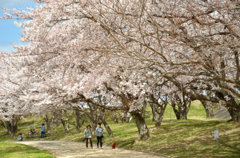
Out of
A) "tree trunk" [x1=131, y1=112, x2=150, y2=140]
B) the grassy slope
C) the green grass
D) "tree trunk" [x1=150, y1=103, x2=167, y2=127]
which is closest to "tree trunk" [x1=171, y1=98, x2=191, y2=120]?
"tree trunk" [x1=150, y1=103, x2=167, y2=127]

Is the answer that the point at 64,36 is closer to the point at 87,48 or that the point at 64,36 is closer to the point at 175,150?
the point at 87,48

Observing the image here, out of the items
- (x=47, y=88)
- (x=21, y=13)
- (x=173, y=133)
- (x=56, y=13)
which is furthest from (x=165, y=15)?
(x=173, y=133)

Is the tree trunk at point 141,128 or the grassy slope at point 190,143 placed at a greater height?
the tree trunk at point 141,128

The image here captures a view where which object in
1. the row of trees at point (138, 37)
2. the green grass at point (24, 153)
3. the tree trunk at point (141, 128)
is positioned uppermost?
the row of trees at point (138, 37)

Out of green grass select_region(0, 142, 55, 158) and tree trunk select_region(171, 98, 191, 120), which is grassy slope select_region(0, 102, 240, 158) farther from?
tree trunk select_region(171, 98, 191, 120)

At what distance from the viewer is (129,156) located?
12633 mm

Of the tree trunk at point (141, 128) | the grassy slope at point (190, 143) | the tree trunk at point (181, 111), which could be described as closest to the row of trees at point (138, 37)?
the grassy slope at point (190, 143)

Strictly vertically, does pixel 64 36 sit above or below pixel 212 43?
above

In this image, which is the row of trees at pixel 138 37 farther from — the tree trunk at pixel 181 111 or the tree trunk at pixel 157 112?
the tree trunk at pixel 181 111

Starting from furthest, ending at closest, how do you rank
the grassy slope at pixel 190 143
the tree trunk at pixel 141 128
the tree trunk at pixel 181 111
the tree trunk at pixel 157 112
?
the tree trunk at pixel 181 111
the tree trunk at pixel 157 112
the tree trunk at pixel 141 128
the grassy slope at pixel 190 143

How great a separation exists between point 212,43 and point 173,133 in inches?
486

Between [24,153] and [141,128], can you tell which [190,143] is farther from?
[24,153]

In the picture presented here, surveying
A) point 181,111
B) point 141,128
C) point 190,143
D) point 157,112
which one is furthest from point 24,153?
point 181,111

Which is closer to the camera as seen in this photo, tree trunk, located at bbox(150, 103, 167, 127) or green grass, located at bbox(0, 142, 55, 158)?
green grass, located at bbox(0, 142, 55, 158)
